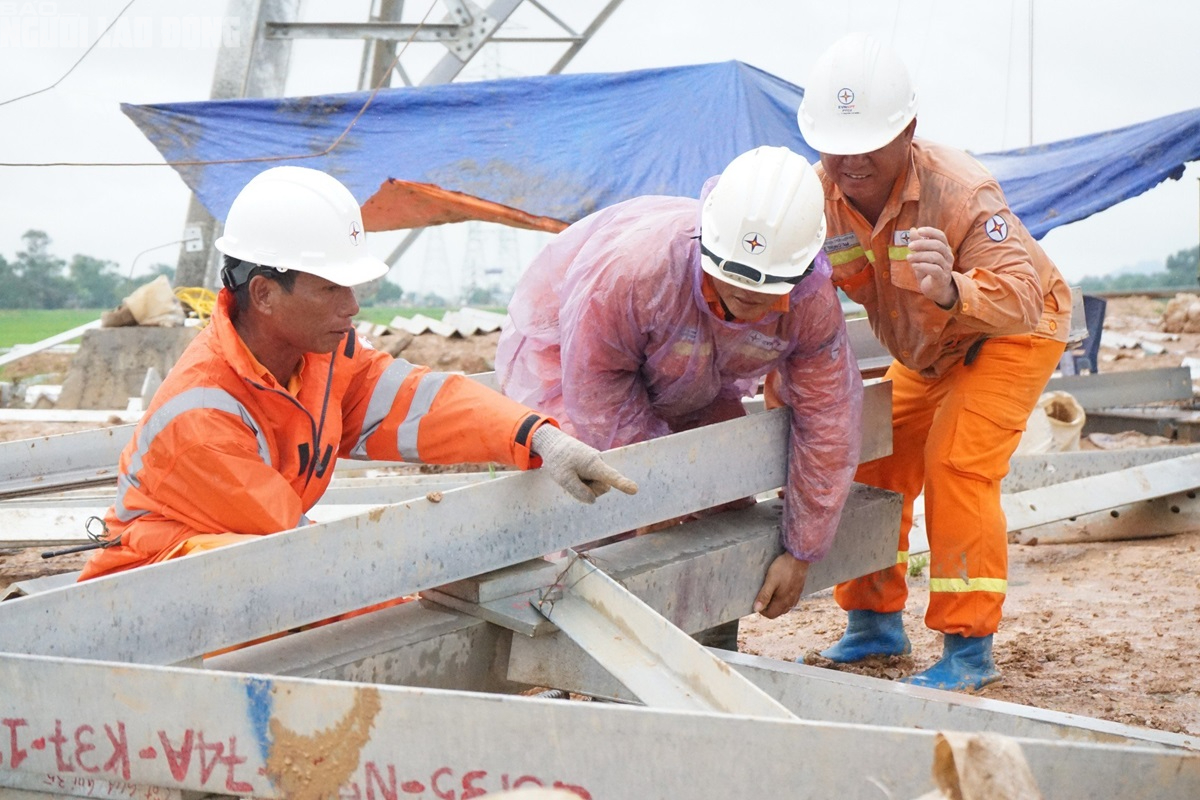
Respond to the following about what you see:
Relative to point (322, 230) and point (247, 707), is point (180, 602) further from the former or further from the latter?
point (322, 230)

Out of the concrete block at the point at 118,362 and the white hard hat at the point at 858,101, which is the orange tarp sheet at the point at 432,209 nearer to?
the concrete block at the point at 118,362

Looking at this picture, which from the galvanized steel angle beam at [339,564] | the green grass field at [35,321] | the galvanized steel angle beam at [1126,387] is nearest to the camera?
the galvanized steel angle beam at [339,564]

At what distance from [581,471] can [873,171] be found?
61.9 inches

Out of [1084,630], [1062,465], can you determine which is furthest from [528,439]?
[1062,465]

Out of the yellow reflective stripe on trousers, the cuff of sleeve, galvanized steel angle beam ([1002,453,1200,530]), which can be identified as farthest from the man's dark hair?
galvanized steel angle beam ([1002,453,1200,530])

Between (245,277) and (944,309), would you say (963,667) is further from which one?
(245,277)

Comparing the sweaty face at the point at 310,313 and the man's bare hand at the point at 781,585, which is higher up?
the sweaty face at the point at 310,313

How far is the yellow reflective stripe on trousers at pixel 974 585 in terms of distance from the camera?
144 inches

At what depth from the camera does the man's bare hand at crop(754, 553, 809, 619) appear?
3482 mm

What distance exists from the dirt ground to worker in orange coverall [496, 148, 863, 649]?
93 cm

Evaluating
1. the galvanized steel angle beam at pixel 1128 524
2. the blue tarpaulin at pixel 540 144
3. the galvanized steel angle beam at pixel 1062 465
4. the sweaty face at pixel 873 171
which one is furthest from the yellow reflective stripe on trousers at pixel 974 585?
the blue tarpaulin at pixel 540 144

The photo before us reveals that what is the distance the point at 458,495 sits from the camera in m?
2.62

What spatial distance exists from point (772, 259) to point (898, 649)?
177 centimetres

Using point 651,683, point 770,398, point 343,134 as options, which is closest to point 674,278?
point 770,398
